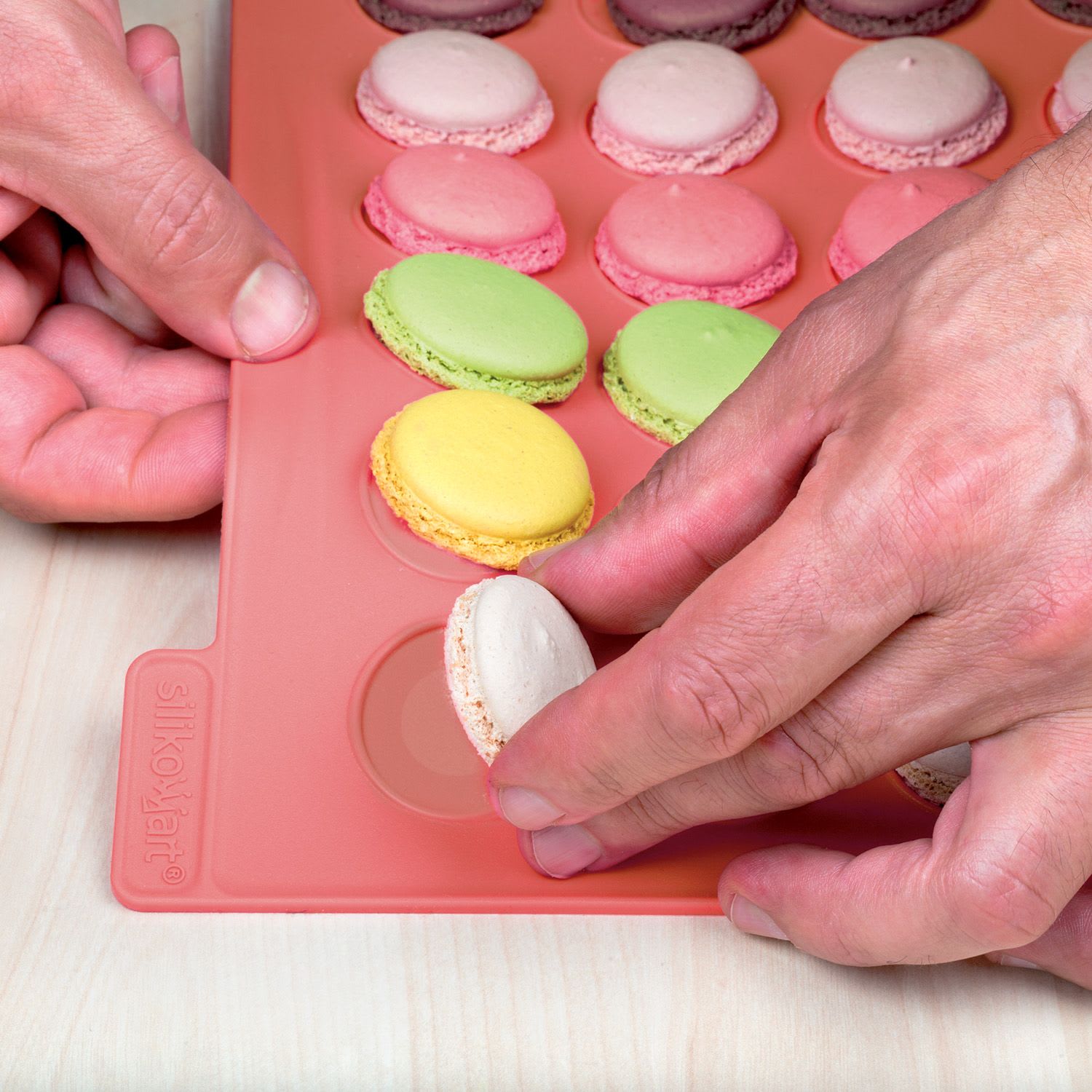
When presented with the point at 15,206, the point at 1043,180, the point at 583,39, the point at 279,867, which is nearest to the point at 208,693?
the point at 279,867

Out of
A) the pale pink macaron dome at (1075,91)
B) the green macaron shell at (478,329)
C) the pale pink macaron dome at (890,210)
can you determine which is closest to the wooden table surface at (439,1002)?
the green macaron shell at (478,329)

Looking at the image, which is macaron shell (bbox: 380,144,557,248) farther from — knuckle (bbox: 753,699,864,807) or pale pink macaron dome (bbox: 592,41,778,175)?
knuckle (bbox: 753,699,864,807)

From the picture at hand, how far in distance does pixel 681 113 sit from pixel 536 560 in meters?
0.81

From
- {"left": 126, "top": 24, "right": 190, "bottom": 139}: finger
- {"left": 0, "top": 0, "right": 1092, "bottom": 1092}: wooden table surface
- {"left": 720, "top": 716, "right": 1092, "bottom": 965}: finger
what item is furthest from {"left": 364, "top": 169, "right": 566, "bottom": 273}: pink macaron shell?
{"left": 720, "top": 716, "right": 1092, "bottom": 965}: finger

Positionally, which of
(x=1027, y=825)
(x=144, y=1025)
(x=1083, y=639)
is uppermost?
(x=1083, y=639)

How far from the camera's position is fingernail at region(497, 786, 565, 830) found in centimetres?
107

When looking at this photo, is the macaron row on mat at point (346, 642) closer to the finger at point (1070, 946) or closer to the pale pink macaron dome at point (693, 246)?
the pale pink macaron dome at point (693, 246)

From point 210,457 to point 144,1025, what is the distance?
628 millimetres

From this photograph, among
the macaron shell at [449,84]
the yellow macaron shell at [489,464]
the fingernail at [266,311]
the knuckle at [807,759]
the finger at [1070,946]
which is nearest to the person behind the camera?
the knuckle at [807,759]

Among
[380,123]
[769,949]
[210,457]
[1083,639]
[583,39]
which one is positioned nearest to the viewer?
[1083,639]

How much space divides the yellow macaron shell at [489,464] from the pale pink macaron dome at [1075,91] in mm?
966

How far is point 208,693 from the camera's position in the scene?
4.05 ft

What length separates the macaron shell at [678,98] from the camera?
1.79 meters

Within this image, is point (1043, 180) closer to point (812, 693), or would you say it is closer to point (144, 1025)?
point (812, 693)
